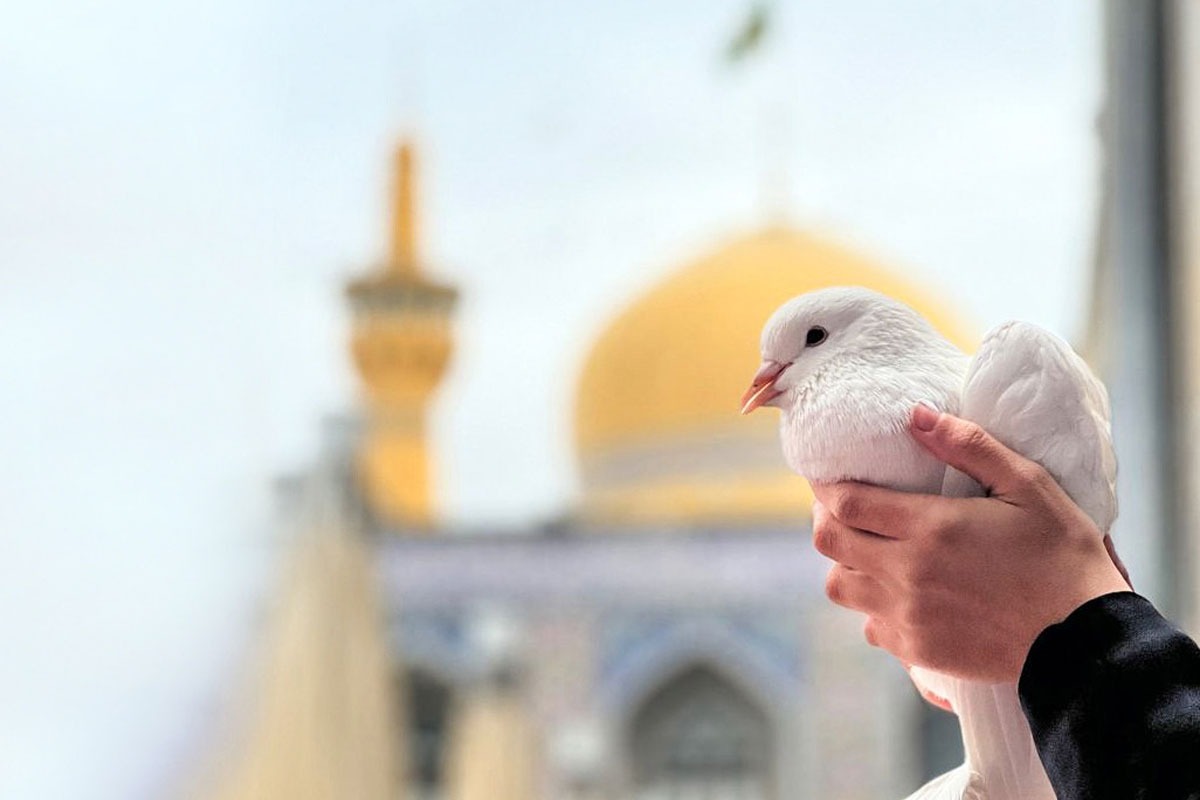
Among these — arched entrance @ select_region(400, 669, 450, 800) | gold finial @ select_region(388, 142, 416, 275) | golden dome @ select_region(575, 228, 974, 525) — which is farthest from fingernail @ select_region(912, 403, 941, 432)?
gold finial @ select_region(388, 142, 416, 275)

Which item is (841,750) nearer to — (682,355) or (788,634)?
(788,634)

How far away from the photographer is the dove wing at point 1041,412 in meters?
0.39

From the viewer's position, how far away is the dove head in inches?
16.0

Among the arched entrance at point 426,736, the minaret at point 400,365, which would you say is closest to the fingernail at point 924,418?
the arched entrance at point 426,736

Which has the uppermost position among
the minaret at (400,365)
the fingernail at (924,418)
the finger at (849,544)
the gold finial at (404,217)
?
the fingernail at (924,418)

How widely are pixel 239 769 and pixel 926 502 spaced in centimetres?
361

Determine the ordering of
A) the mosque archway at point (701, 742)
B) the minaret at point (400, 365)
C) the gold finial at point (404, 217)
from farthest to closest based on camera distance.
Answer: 1. the gold finial at point (404, 217)
2. the minaret at point (400, 365)
3. the mosque archway at point (701, 742)

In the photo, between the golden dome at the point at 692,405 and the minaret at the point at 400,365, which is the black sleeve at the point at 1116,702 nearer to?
the golden dome at the point at 692,405

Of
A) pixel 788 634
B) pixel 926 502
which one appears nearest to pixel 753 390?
pixel 926 502

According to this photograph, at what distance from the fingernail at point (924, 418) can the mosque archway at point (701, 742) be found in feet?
20.4

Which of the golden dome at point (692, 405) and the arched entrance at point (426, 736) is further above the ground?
the golden dome at point (692, 405)

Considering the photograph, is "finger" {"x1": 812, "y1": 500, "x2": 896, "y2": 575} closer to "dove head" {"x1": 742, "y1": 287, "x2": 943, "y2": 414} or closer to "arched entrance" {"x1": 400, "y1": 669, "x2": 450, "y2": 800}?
"dove head" {"x1": 742, "y1": 287, "x2": 943, "y2": 414}

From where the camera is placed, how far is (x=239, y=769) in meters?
3.84

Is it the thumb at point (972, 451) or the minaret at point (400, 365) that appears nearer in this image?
the thumb at point (972, 451)
